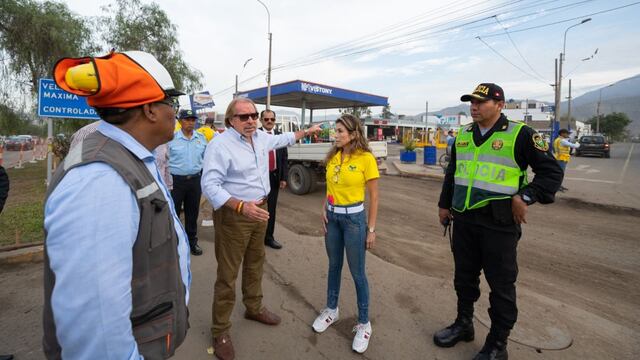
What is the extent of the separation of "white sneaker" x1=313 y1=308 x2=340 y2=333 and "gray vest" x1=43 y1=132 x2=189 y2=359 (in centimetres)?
193

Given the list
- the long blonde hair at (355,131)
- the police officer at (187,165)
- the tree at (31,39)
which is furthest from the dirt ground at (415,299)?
the tree at (31,39)

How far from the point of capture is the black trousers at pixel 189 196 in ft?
14.6

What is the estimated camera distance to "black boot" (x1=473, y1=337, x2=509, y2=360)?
2.49m

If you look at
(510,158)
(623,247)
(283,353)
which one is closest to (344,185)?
(510,158)

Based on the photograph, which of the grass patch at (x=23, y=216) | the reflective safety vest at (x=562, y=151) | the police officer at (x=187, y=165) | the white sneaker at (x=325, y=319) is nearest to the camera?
the white sneaker at (x=325, y=319)

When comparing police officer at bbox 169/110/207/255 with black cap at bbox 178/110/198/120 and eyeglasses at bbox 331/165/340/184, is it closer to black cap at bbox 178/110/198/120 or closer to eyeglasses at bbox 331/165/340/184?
black cap at bbox 178/110/198/120

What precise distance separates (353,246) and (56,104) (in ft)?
21.3

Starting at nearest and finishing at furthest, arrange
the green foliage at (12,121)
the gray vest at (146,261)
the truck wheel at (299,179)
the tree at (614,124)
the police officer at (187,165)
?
the gray vest at (146,261) → the police officer at (187,165) → the truck wheel at (299,179) → the green foliage at (12,121) → the tree at (614,124)

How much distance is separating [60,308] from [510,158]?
8.76 feet

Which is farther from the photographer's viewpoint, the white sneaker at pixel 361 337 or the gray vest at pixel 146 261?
the white sneaker at pixel 361 337

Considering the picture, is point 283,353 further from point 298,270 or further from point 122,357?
point 122,357

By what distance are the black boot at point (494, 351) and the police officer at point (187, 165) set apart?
12.0 feet

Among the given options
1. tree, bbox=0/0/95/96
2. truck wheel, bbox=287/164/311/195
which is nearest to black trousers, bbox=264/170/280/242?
truck wheel, bbox=287/164/311/195

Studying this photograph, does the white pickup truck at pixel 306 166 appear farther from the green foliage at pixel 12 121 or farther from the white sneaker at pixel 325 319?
the green foliage at pixel 12 121
